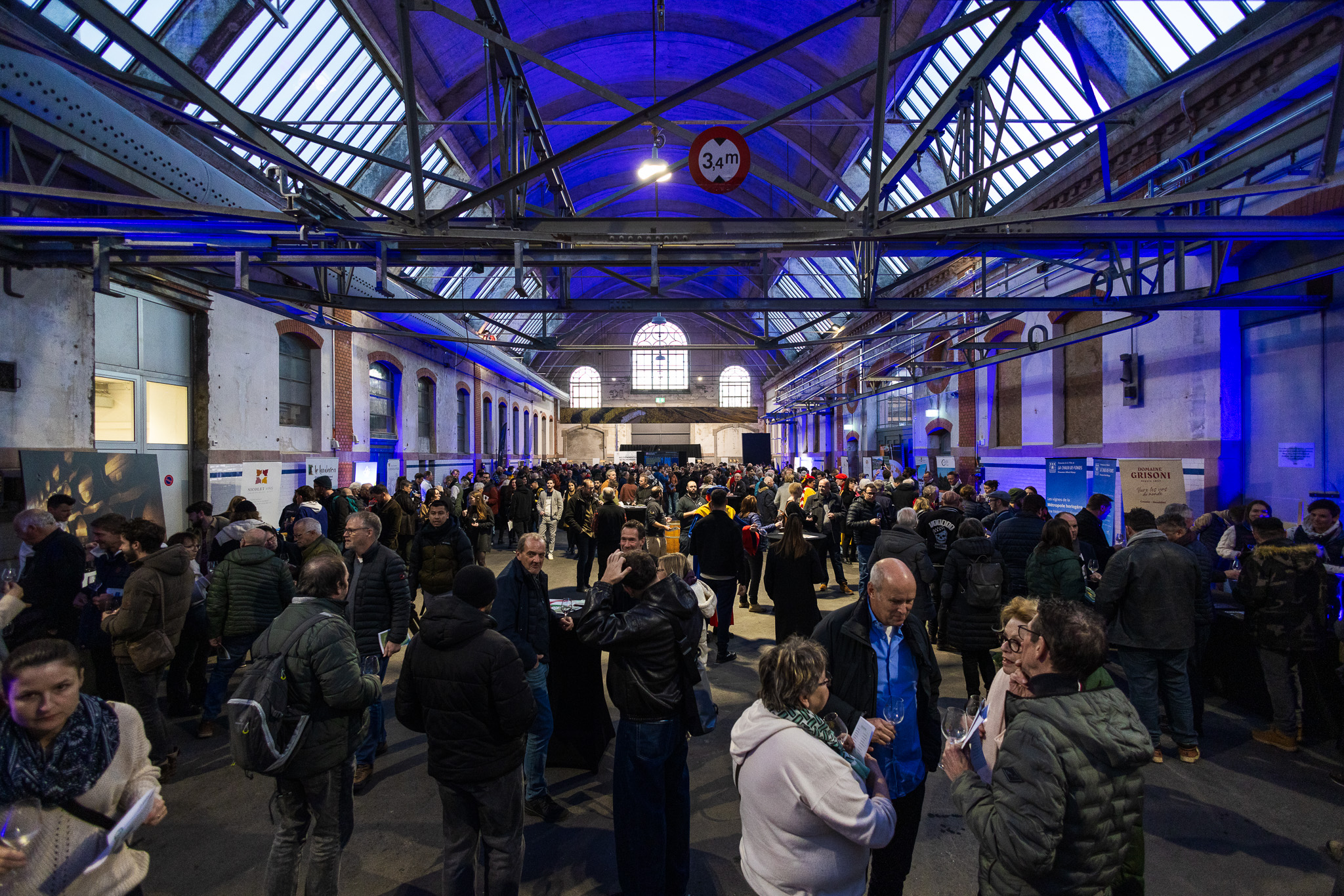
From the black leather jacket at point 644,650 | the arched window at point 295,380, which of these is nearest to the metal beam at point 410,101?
the black leather jacket at point 644,650

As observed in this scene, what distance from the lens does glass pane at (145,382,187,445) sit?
27.6ft

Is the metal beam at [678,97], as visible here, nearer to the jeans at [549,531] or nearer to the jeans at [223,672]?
the jeans at [223,672]

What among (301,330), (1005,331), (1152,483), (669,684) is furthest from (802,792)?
(1005,331)

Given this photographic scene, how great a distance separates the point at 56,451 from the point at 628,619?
7140 millimetres

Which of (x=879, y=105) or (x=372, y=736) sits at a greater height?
(x=879, y=105)

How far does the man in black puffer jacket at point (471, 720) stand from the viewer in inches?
105

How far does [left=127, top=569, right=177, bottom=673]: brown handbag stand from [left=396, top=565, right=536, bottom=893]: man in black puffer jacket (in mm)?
2532

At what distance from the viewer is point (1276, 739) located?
182 inches

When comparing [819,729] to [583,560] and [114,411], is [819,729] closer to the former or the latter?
[583,560]

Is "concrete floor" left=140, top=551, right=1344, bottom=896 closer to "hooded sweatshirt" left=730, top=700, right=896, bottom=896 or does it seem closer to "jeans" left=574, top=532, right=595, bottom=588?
"hooded sweatshirt" left=730, top=700, right=896, bottom=896

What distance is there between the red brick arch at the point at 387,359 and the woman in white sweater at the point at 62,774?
44.3ft

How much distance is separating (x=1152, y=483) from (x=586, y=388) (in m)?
37.2

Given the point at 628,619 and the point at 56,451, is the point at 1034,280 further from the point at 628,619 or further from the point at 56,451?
the point at 56,451

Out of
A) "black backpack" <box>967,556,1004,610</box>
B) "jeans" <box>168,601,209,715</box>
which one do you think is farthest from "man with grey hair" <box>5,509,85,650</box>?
"black backpack" <box>967,556,1004,610</box>
